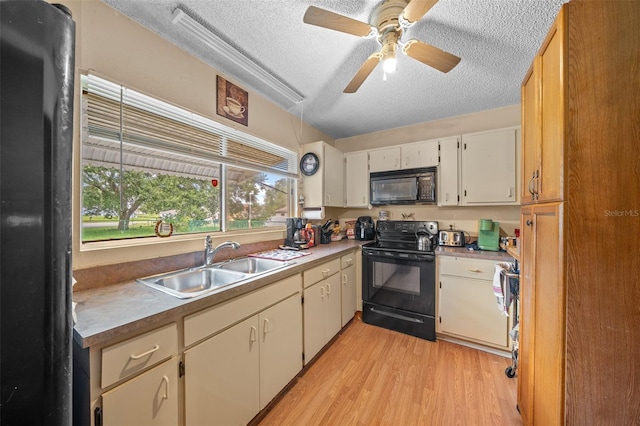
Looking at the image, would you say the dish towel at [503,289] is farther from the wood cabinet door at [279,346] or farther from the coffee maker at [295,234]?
the coffee maker at [295,234]

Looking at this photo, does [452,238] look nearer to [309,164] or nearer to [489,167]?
[489,167]

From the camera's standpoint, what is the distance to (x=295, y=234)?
8.04 feet

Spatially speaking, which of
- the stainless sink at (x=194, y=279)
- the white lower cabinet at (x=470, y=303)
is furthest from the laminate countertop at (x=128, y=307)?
the white lower cabinet at (x=470, y=303)

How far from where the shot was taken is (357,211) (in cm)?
340

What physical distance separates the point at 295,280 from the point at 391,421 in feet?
3.41

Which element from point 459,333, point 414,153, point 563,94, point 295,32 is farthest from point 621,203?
point 414,153

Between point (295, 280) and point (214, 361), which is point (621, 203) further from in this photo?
point (214, 361)

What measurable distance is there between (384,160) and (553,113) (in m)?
2.08

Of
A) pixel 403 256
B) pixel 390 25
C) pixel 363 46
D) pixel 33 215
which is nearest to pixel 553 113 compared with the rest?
pixel 390 25

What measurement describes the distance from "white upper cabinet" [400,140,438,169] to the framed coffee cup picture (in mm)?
1822

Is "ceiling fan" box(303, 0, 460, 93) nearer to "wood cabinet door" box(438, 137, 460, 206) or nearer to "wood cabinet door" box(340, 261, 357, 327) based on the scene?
"wood cabinet door" box(438, 137, 460, 206)

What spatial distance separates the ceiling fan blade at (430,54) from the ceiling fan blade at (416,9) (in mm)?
161

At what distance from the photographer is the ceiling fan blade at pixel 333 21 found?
1076mm

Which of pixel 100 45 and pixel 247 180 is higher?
pixel 100 45
